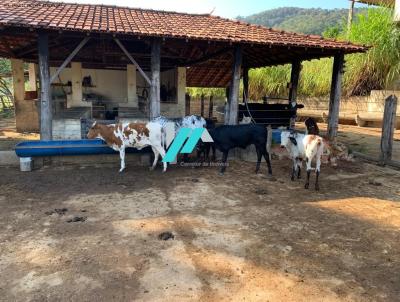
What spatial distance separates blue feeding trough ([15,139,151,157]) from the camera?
7.82m

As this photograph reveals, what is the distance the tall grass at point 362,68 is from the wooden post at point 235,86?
409 inches

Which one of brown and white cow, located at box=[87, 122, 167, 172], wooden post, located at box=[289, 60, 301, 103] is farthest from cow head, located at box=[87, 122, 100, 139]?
wooden post, located at box=[289, 60, 301, 103]

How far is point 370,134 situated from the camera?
1459 cm

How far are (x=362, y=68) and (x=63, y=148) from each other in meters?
15.9

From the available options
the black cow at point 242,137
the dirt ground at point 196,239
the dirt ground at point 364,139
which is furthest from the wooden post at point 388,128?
the black cow at point 242,137

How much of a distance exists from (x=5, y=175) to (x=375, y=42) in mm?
16919

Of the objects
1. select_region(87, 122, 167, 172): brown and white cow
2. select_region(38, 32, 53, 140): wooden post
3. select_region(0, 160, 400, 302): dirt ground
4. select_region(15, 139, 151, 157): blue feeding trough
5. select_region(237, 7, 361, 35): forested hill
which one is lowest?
select_region(0, 160, 400, 302): dirt ground

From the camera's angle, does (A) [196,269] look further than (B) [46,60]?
No

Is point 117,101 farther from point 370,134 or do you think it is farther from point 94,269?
point 94,269

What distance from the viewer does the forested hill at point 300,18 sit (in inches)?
2815

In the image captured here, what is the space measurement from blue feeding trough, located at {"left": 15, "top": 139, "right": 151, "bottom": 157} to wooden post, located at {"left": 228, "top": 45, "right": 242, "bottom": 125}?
2629mm

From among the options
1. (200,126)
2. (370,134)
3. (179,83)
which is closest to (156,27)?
(200,126)

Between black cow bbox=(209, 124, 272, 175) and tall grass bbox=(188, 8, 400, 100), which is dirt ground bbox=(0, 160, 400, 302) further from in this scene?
tall grass bbox=(188, 8, 400, 100)

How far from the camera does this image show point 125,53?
886 cm
